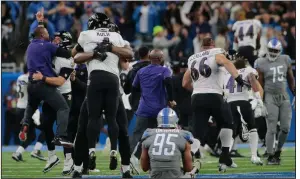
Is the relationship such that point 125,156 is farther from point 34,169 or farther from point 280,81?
point 280,81

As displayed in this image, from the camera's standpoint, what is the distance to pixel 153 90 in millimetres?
16734

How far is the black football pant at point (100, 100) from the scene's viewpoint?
1433 centimetres

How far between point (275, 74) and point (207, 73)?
143 inches

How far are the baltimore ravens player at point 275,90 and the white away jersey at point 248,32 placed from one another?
4649 mm

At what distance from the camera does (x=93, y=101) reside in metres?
14.3

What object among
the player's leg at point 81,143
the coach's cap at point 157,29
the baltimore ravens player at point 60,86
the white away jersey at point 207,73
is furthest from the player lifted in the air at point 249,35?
the player's leg at point 81,143

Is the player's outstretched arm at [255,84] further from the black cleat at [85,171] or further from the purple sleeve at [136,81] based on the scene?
the black cleat at [85,171]

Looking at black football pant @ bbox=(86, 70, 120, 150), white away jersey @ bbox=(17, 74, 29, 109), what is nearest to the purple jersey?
black football pant @ bbox=(86, 70, 120, 150)

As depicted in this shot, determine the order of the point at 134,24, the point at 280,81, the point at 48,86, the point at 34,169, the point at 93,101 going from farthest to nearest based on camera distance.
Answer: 1. the point at 134,24
2. the point at 280,81
3. the point at 34,169
4. the point at 48,86
5. the point at 93,101

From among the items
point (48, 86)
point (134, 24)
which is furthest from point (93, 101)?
point (134, 24)

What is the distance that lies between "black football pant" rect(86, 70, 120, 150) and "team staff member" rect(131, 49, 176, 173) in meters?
2.29

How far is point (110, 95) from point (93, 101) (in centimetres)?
24

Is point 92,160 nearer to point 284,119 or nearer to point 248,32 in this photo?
point 284,119

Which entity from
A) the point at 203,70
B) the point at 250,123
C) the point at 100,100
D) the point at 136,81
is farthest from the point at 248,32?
the point at 100,100
